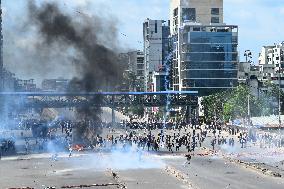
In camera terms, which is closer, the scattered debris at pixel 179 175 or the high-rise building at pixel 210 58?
the scattered debris at pixel 179 175

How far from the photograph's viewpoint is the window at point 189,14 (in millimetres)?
196750

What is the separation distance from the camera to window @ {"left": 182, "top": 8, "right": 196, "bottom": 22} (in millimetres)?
196750

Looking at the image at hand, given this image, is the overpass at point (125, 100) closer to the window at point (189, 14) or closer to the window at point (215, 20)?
the window at point (215, 20)

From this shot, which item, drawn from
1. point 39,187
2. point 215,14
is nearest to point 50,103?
point 215,14

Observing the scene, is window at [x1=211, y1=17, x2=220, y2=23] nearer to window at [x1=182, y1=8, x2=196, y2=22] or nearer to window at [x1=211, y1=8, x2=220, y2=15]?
window at [x1=211, y1=8, x2=220, y2=15]

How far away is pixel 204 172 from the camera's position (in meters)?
53.8

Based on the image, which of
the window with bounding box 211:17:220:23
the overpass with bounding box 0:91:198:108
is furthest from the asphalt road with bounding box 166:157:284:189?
the window with bounding box 211:17:220:23

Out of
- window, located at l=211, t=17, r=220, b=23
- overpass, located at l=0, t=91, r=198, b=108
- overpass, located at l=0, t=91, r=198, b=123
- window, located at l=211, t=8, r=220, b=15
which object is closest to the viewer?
overpass, located at l=0, t=91, r=198, b=123

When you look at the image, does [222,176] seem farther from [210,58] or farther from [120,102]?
[210,58]

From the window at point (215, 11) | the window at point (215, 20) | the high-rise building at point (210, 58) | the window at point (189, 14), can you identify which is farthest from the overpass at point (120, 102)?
the window at point (215, 11)

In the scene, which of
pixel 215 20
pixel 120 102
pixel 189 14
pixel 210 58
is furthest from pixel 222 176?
pixel 189 14

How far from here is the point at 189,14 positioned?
198 metres

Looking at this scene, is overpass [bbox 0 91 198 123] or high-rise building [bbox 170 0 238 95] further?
high-rise building [bbox 170 0 238 95]

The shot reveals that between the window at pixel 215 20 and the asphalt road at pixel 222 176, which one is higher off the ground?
the window at pixel 215 20
